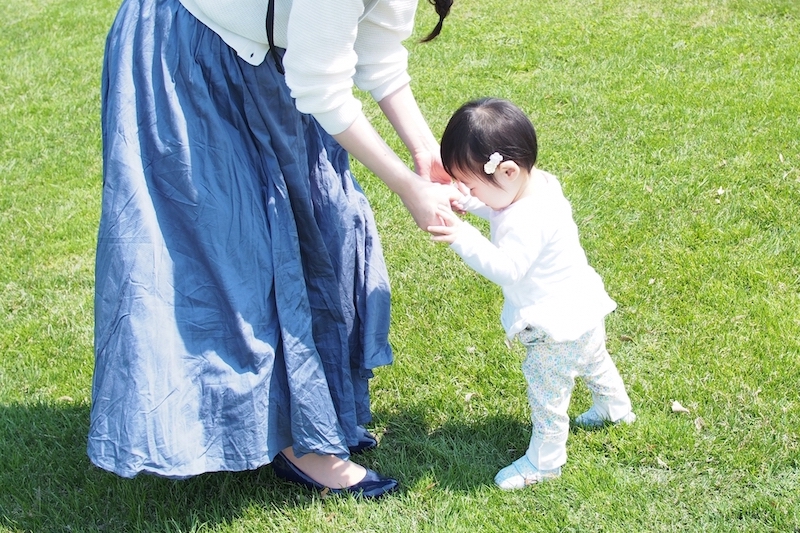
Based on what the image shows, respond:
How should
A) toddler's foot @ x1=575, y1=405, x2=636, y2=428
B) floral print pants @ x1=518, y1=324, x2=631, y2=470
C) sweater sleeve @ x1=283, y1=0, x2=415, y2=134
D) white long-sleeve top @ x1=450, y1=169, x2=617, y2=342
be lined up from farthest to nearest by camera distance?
toddler's foot @ x1=575, y1=405, x2=636, y2=428
floral print pants @ x1=518, y1=324, x2=631, y2=470
white long-sleeve top @ x1=450, y1=169, x2=617, y2=342
sweater sleeve @ x1=283, y1=0, x2=415, y2=134

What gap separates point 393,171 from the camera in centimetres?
222

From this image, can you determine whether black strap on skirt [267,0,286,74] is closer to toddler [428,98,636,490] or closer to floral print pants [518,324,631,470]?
toddler [428,98,636,490]

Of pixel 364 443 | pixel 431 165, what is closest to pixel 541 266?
pixel 431 165

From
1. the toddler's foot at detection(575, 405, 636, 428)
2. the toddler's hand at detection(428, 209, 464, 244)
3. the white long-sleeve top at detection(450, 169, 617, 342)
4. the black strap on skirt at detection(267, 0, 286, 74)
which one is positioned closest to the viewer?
the black strap on skirt at detection(267, 0, 286, 74)

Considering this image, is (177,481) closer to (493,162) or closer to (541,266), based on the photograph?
(541,266)

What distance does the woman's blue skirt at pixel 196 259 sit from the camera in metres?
2.32

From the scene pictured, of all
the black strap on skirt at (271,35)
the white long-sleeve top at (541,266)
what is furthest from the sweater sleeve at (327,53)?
the white long-sleeve top at (541,266)

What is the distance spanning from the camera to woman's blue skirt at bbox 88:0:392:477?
2.32m

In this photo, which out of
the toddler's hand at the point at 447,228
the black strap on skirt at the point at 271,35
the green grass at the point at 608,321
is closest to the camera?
the black strap on skirt at the point at 271,35

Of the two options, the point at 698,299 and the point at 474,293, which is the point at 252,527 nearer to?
the point at 474,293

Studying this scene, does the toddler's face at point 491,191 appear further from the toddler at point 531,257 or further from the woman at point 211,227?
the woman at point 211,227

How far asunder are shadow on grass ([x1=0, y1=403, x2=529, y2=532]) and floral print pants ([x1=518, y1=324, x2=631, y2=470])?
0.23 meters

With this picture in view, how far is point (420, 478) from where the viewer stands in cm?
289

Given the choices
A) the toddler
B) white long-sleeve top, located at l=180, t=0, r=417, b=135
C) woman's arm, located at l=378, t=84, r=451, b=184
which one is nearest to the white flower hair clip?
the toddler
